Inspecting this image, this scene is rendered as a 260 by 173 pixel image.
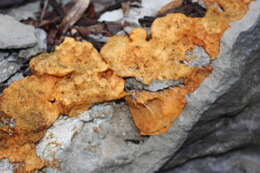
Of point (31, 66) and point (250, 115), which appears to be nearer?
point (31, 66)

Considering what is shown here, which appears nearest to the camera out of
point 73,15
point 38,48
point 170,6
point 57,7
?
point 38,48

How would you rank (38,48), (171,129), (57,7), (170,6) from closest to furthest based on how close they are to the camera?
(171,129) → (38,48) → (170,6) → (57,7)

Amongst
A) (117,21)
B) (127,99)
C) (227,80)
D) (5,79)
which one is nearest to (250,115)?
(227,80)

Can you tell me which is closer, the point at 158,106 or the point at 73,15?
the point at 158,106

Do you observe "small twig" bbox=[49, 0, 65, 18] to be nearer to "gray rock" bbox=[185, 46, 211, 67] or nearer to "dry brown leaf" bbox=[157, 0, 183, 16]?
"dry brown leaf" bbox=[157, 0, 183, 16]

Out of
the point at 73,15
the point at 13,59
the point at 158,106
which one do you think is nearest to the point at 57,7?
the point at 73,15

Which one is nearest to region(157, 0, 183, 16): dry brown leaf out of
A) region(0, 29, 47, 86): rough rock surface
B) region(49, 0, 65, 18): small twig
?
region(49, 0, 65, 18): small twig

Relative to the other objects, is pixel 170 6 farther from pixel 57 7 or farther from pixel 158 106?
pixel 57 7

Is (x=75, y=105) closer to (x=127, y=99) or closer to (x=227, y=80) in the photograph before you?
(x=127, y=99)
